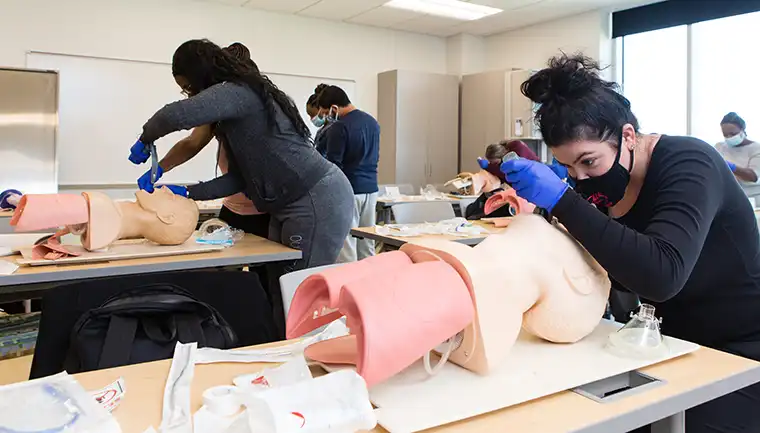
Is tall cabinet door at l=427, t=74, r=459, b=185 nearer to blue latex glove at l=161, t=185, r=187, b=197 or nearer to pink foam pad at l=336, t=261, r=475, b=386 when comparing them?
blue latex glove at l=161, t=185, r=187, b=197

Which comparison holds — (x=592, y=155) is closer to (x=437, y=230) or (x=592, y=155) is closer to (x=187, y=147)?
(x=437, y=230)

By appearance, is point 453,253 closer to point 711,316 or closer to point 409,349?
point 409,349

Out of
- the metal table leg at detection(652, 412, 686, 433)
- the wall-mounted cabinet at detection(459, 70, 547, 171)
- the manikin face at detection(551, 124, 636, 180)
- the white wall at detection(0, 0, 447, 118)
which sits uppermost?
the white wall at detection(0, 0, 447, 118)

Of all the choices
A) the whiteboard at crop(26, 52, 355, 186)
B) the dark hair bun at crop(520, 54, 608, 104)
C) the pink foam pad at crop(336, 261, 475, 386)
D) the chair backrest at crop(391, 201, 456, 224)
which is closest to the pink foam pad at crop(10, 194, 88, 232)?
the pink foam pad at crop(336, 261, 475, 386)

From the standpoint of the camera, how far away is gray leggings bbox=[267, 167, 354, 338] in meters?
2.01

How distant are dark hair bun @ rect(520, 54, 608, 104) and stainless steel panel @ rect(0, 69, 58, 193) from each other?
4477 mm

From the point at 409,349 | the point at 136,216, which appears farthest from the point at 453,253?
the point at 136,216

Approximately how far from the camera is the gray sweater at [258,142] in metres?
1.85

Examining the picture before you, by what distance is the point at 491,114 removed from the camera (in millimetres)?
6234

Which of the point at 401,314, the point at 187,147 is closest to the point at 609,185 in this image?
the point at 401,314

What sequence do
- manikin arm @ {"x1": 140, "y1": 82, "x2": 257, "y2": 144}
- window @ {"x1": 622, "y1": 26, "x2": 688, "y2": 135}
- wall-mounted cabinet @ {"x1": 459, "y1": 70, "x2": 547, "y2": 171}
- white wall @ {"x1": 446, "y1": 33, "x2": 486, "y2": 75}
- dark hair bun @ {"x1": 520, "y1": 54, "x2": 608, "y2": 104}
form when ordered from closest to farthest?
dark hair bun @ {"x1": 520, "y1": 54, "x2": 608, "y2": 104} → manikin arm @ {"x1": 140, "y1": 82, "x2": 257, "y2": 144} → window @ {"x1": 622, "y1": 26, "x2": 688, "y2": 135} → wall-mounted cabinet @ {"x1": 459, "y1": 70, "x2": 547, "y2": 171} → white wall @ {"x1": 446, "y1": 33, "x2": 486, "y2": 75}

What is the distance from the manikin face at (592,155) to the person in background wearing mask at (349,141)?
8.45 feet

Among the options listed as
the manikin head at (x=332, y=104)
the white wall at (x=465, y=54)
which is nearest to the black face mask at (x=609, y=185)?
the manikin head at (x=332, y=104)

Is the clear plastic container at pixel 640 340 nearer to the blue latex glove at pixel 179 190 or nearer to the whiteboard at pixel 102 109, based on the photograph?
the blue latex glove at pixel 179 190
